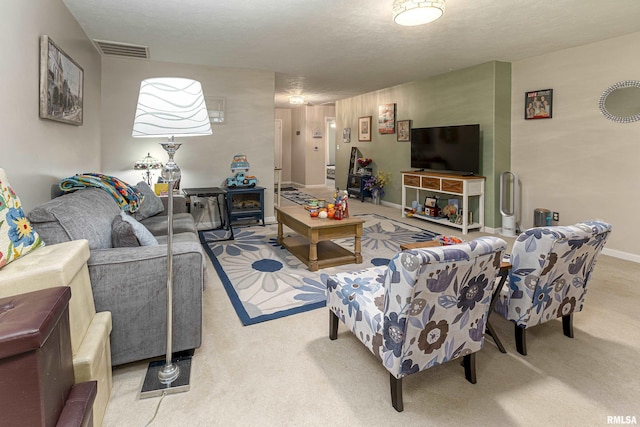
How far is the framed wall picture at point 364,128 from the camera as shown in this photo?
7.78 meters

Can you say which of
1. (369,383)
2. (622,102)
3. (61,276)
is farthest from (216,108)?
(622,102)

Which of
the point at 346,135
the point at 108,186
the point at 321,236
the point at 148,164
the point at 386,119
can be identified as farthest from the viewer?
the point at 346,135

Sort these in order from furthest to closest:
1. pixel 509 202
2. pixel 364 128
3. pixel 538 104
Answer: pixel 364 128 → pixel 509 202 → pixel 538 104

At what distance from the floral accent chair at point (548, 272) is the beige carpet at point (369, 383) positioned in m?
0.25

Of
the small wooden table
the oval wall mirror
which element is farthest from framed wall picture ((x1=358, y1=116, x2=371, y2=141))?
the oval wall mirror

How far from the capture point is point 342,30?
358 cm

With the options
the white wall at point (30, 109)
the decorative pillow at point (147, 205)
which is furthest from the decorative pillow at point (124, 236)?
the decorative pillow at point (147, 205)

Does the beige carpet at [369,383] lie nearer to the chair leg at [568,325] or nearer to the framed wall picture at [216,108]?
the chair leg at [568,325]

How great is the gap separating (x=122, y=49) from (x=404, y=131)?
15.2 feet

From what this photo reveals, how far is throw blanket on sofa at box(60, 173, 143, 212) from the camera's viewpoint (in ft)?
8.40

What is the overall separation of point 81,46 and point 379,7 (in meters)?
2.87

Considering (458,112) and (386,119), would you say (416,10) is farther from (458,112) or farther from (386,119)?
(386,119)

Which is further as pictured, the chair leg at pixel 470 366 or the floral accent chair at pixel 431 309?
the chair leg at pixel 470 366

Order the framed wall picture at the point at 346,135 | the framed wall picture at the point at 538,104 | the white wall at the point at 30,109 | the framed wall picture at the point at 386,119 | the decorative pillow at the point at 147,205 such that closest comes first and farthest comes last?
1. the white wall at the point at 30,109
2. the decorative pillow at the point at 147,205
3. the framed wall picture at the point at 538,104
4. the framed wall picture at the point at 386,119
5. the framed wall picture at the point at 346,135
